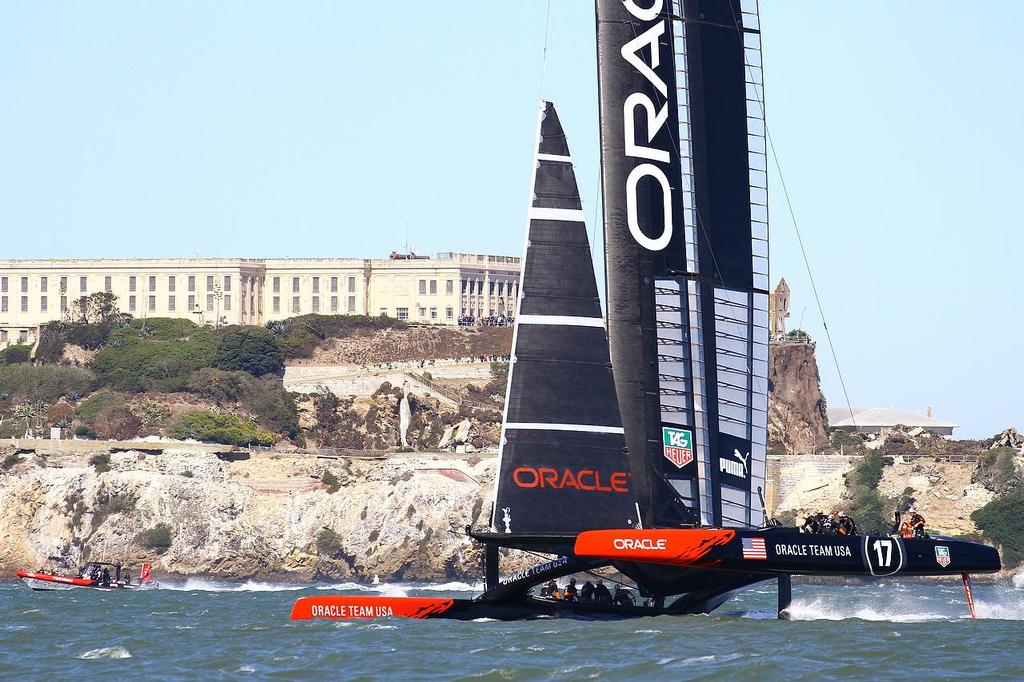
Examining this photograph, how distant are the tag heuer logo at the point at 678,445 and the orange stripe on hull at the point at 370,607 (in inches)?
189

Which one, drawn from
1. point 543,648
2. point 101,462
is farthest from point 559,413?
point 101,462

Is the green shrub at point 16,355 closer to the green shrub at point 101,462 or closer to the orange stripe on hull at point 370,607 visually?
the green shrub at point 101,462

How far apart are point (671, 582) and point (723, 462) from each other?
141 inches

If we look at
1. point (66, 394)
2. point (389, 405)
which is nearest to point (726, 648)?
point (389, 405)

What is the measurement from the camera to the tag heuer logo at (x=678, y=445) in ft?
113

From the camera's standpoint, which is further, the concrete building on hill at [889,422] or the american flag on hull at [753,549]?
the concrete building on hill at [889,422]

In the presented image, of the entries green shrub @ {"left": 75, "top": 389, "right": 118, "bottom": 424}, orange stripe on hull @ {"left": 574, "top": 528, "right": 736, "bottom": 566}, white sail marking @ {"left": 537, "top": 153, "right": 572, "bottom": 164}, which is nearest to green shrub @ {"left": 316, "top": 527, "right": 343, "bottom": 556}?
green shrub @ {"left": 75, "top": 389, "right": 118, "bottom": 424}

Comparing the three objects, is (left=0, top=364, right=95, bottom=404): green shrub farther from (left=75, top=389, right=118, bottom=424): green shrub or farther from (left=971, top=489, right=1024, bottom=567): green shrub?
(left=971, top=489, right=1024, bottom=567): green shrub

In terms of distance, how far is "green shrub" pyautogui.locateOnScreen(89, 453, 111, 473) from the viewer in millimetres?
87375

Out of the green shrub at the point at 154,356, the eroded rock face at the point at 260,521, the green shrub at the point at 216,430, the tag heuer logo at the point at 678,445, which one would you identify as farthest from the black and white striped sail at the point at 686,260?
the green shrub at the point at 154,356

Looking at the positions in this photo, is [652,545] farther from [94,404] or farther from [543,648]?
[94,404]

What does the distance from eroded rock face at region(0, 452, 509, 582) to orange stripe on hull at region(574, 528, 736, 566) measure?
47390 mm

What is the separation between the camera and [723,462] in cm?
3603

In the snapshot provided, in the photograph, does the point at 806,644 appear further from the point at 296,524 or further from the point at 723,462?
the point at 296,524
